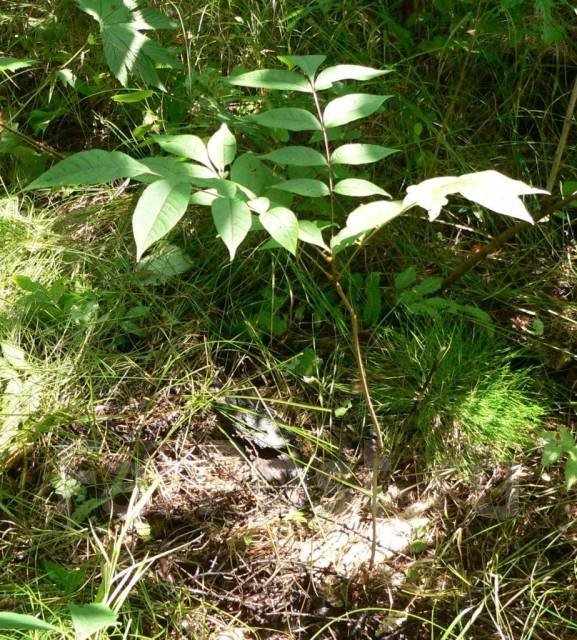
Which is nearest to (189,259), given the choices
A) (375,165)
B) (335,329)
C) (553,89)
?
(335,329)

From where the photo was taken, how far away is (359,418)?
76.3 inches

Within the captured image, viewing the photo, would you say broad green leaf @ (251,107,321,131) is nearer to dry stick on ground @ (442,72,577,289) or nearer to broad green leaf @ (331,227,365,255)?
broad green leaf @ (331,227,365,255)

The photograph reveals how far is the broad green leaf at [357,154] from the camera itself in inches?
53.0

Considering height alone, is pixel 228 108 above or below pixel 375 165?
above

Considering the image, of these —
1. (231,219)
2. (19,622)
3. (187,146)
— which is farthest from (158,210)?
(19,622)

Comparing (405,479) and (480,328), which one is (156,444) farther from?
(480,328)

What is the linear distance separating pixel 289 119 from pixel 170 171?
29 centimetres

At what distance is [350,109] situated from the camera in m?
1.39

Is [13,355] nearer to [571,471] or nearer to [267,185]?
[267,185]

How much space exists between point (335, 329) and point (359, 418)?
0.25m

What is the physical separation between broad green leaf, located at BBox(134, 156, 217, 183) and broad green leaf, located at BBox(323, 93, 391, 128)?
0.84ft

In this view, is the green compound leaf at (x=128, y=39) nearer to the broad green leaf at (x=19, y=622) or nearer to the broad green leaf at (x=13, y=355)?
the broad green leaf at (x=13, y=355)

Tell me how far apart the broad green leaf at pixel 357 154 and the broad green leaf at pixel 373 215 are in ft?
0.79

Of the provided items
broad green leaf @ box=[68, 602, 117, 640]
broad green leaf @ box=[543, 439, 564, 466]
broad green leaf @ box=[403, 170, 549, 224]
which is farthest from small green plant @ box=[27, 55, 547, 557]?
broad green leaf @ box=[68, 602, 117, 640]
